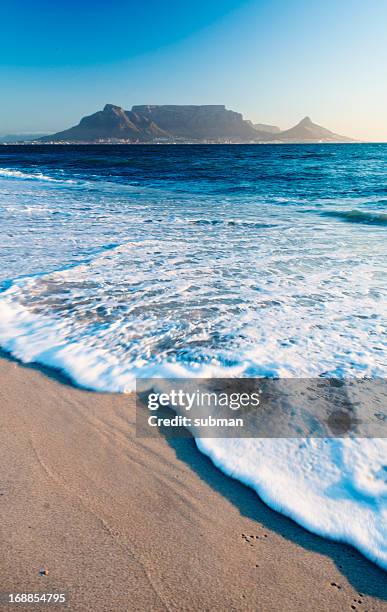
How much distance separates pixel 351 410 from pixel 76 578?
2091mm

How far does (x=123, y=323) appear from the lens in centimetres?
430

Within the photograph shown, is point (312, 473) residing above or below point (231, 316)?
below

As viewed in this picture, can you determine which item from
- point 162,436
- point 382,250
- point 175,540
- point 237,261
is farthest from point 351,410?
point 382,250

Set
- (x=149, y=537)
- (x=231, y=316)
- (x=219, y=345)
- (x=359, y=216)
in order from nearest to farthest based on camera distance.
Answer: (x=149, y=537) < (x=219, y=345) < (x=231, y=316) < (x=359, y=216)

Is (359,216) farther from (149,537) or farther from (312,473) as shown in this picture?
(149,537)

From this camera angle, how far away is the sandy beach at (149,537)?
→ 5.58 feet

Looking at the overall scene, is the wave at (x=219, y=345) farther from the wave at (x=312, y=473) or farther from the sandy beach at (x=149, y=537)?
the sandy beach at (x=149, y=537)

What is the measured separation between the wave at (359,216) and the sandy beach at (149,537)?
11.1 m

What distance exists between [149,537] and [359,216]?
12404 mm

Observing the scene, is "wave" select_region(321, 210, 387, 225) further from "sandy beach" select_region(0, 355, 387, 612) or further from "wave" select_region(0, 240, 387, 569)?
"sandy beach" select_region(0, 355, 387, 612)

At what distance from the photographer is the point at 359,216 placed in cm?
1249

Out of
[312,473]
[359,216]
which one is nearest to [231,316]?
[312,473]

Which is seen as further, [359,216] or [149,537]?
[359,216]

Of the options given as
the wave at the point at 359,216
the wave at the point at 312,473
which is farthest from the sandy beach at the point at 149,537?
the wave at the point at 359,216
